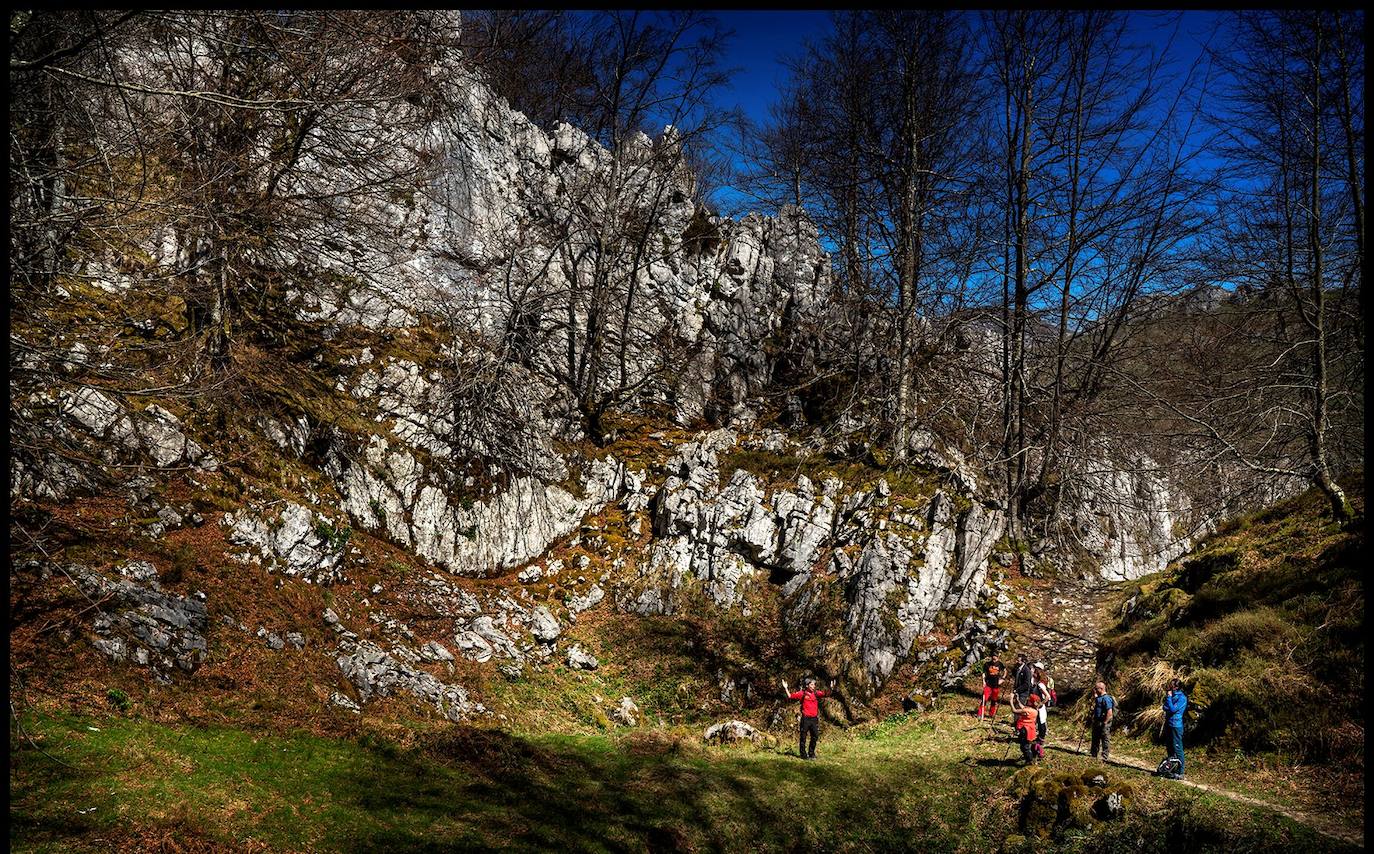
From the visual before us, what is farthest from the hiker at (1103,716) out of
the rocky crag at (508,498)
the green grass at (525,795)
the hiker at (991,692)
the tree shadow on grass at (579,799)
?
the rocky crag at (508,498)

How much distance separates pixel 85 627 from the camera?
7.89 m

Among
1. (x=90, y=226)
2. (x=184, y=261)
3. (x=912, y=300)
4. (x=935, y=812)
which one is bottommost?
(x=935, y=812)

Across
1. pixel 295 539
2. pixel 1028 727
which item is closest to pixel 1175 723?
pixel 1028 727

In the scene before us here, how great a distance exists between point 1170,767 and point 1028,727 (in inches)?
71.4

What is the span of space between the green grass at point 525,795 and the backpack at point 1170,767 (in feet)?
1.62

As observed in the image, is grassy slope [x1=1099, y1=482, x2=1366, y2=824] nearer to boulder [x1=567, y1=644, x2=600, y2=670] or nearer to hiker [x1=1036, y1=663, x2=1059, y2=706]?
hiker [x1=1036, y1=663, x2=1059, y2=706]

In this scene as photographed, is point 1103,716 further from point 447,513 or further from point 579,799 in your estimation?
point 447,513

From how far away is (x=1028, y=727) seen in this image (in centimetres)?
1003

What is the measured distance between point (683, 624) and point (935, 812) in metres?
6.70

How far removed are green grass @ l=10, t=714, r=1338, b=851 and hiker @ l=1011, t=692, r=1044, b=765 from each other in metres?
0.40

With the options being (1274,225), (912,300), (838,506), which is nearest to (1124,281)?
(1274,225)

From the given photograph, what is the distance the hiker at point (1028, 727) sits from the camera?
396 inches

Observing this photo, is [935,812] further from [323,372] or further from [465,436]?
[323,372]

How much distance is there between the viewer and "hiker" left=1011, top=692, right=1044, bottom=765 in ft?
33.0
